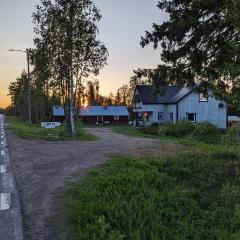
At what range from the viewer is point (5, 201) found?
25.4 ft

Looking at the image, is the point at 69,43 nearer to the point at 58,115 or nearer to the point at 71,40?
the point at 71,40

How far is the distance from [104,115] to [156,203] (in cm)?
7095

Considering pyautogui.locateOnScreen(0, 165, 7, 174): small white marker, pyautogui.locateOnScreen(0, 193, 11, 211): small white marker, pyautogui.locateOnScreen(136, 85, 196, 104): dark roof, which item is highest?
pyautogui.locateOnScreen(136, 85, 196, 104): dark roof

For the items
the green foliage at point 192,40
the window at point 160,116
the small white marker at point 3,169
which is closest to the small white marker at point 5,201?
the small white marker at point 3,169

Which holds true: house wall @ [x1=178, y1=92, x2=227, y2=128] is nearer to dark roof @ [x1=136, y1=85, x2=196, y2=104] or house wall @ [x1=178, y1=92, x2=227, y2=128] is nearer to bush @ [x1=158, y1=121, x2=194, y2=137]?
dark roof @ [x1=136, y1=85, x2=196, y2=104]

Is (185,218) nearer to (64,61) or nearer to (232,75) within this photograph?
(232,75)

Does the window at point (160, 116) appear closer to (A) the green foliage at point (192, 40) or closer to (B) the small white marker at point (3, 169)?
(A) the green foliage at point (192, 40)

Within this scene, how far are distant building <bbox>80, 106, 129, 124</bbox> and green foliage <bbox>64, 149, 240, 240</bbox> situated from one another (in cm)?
6649

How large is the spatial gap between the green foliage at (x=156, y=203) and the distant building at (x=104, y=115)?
6649cm

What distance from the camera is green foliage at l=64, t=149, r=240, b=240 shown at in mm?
6176

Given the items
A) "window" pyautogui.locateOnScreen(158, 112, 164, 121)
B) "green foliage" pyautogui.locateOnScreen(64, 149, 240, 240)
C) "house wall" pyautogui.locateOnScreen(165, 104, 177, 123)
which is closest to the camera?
"green foliage" pyautogui.locateOnScreen(64, 149, 240, 240)

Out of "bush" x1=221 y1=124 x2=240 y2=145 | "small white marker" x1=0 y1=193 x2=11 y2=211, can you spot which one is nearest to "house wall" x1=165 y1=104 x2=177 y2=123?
"bush" x1=221 y1=124 x2=240 y2=145

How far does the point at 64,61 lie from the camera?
28.8 meters

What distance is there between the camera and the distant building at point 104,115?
7788 cm
